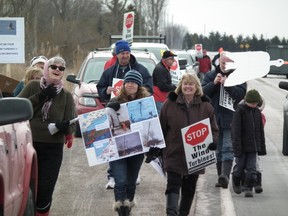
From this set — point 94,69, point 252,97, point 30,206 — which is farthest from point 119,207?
point 94,69

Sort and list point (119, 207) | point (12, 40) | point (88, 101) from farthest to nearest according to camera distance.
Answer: point (12, 40) → point (88, 101) → point (119, 207)

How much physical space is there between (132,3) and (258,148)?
63.7m

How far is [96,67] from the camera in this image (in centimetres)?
1545

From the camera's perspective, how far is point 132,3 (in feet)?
237

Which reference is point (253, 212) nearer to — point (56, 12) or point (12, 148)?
point (12, 148)

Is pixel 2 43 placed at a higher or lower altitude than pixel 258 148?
higher

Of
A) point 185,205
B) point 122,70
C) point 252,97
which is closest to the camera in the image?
point 185,205

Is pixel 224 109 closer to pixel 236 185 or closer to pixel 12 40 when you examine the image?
pixel 236 185

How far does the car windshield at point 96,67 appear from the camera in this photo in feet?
49.9

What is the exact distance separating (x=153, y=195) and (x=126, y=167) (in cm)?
153

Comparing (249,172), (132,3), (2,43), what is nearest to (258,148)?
(249,172)

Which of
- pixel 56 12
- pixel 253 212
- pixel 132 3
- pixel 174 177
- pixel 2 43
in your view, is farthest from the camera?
pixel 132 3

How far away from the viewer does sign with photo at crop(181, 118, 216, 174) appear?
7.45 metres

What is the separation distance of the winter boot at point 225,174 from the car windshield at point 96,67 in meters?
5.69
